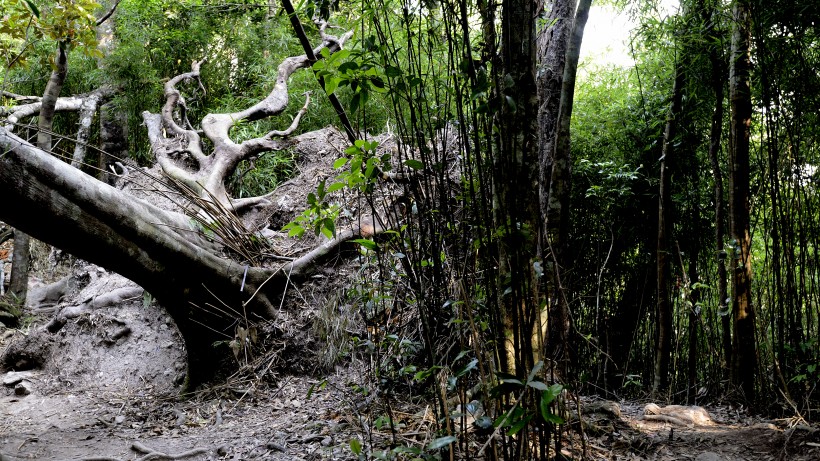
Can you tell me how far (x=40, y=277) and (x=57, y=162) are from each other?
456 cm

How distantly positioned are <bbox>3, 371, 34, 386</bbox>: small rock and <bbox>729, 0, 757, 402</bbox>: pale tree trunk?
4.53 metres

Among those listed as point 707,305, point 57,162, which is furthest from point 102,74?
point 707,305

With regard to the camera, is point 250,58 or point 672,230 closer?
point 672,230

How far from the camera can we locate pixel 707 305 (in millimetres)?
3791

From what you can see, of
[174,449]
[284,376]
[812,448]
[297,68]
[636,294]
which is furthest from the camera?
[297,68]

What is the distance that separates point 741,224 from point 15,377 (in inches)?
185

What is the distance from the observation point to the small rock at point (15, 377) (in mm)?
3900

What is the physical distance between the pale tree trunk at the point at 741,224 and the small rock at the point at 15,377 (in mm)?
4531

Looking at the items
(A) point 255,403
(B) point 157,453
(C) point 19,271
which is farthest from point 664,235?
(C) point 19,271

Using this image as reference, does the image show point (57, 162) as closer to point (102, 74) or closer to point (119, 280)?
point (119, 280)

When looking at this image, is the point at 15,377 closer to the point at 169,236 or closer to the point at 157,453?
the point at 169,236

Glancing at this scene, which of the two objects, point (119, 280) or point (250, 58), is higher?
point (250, 58)

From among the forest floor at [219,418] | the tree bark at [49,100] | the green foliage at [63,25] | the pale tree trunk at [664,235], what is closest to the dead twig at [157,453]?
the forest floor at [219,418]

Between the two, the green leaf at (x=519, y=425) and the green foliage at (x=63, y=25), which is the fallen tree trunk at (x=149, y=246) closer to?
the green foliage at (x=63, y=25)
